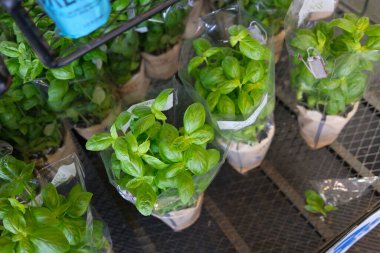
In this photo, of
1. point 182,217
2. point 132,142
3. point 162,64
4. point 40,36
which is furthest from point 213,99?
point 162,64

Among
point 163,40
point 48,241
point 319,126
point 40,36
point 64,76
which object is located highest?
point 40,36

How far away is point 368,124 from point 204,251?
2.31 feet

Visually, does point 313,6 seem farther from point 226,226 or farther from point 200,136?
point 226,226

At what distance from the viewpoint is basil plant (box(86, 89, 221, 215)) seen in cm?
77

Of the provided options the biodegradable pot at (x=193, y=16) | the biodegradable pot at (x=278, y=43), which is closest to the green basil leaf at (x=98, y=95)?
the biodegradable pot at (x=193, y=16)

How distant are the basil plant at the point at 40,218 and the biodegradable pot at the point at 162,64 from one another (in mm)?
676

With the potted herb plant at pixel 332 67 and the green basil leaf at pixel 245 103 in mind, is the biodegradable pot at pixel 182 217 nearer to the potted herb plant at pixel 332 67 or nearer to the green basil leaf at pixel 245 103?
the green basil leaf at pixel 245 103

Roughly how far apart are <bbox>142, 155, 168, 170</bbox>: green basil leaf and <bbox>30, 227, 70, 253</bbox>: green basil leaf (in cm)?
21

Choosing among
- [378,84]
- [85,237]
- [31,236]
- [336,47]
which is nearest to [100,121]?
[85,237]

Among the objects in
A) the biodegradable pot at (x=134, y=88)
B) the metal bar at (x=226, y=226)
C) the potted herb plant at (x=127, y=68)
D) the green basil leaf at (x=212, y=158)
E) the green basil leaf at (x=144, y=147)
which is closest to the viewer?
the green basil leaf at (x=144, y=147)

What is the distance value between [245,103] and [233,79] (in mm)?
63

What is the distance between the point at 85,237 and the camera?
0.81 metres

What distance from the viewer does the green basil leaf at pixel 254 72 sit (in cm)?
91

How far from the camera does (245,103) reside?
91 cm
